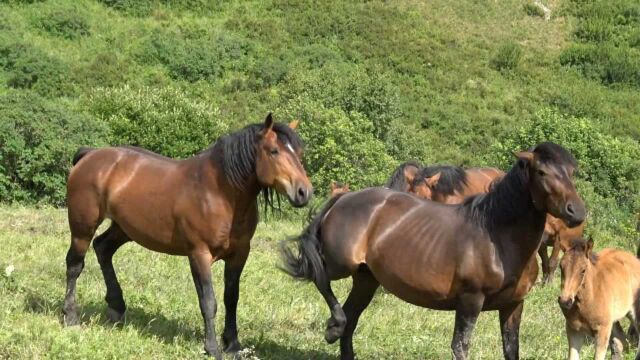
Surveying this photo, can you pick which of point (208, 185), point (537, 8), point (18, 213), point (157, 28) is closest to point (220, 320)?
point (208, 185)

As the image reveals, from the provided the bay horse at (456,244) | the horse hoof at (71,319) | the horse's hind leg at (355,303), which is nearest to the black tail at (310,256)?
the bay horse at (456,244)

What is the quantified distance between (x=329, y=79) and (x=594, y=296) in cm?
3188

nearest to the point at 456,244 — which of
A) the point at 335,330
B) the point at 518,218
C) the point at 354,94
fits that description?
the point at 518,218

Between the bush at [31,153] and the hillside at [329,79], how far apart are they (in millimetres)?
54

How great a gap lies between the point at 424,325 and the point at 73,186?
4.22 meters

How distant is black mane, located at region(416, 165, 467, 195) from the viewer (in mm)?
11086

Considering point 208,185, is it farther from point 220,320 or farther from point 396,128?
point 396,128

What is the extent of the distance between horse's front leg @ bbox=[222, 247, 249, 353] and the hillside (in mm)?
16606

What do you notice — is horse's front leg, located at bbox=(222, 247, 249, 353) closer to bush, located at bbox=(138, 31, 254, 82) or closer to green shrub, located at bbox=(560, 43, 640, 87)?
bush, located at bbox=(138, 31, 254, 82)

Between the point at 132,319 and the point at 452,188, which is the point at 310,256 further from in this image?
the point at 452,188

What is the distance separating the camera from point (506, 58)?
47.6m

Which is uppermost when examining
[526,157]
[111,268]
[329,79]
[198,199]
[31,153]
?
[526,157]

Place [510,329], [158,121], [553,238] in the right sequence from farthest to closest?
[158,121] < [553,238] < [510,329]

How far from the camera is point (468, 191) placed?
11.6m
